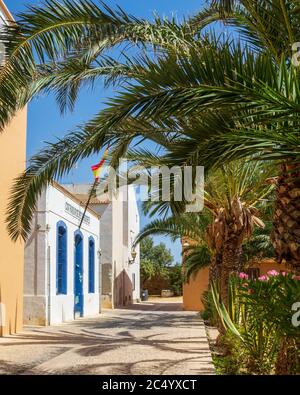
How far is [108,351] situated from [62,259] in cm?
981

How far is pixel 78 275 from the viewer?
23.9m

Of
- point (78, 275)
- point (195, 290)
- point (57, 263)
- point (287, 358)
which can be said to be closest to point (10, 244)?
point (57, 263)

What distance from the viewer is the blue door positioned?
23405 mm

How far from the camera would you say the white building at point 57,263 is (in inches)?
713

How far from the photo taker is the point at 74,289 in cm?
2284

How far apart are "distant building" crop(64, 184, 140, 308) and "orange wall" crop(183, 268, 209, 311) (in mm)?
5543

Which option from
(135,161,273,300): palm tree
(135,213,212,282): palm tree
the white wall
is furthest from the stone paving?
the white wall

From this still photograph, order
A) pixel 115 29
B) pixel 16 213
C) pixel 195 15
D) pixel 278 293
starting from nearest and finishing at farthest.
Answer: pixel 278 293
pixel 115 29
pixel 195 15
pixel 16 213

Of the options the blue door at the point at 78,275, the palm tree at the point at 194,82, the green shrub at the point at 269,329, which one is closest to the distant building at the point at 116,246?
the blue door at the point at 78,275

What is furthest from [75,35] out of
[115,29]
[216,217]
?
[216,217]

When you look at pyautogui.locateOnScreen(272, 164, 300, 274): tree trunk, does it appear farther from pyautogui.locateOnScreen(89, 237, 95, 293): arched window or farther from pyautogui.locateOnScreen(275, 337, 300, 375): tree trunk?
pyautogui.locateOnScreen(89, 237, 95, 293): arched window

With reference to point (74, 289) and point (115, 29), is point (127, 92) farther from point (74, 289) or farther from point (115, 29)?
point (74, 289)

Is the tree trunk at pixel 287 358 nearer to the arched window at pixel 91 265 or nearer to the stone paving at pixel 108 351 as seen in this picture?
the stone paving at pixel 108 351
